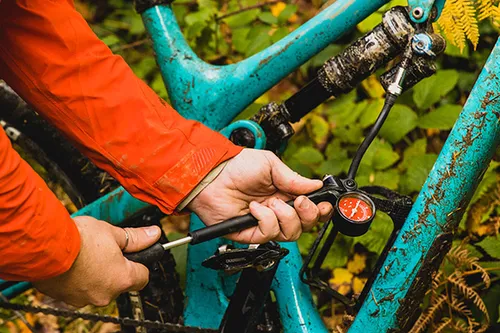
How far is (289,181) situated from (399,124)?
3.44 feet

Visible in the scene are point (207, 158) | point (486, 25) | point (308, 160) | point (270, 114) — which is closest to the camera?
point (207, 158)

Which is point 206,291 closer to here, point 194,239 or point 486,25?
point 194,239

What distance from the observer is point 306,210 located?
1189 mm

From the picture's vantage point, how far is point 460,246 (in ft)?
5.85

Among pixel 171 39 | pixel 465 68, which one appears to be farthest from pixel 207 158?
pixel 465 68

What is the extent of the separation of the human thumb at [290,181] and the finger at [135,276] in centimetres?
33

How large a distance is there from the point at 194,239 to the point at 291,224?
192 millimetres

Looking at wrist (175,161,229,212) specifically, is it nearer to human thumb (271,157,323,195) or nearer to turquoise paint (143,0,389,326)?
human thumb (271,157,323,195)

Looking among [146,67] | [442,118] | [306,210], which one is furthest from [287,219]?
[146,67]

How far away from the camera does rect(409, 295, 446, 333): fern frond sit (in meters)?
1.66

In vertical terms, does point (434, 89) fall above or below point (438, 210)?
above

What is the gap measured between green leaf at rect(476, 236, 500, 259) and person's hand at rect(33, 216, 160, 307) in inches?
42.3

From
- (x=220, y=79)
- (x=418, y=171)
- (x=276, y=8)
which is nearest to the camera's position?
(x=220, y=79)

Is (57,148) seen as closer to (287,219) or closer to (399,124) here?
(287,219)
